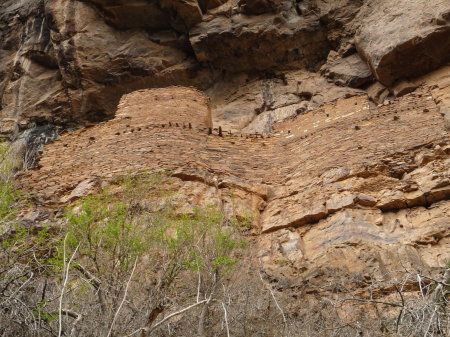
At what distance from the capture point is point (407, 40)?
12.3 metres

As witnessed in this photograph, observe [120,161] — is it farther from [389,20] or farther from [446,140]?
[389,20]

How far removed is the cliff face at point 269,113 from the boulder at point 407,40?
1.3 inches

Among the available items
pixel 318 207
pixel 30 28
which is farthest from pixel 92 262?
pixel 30 28

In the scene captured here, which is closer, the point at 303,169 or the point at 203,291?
the point at 203,291

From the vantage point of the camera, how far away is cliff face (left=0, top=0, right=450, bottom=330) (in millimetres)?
8094

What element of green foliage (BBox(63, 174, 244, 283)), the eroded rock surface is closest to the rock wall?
the eroded rock surface

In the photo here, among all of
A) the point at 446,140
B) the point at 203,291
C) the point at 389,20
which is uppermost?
the point at 389,20

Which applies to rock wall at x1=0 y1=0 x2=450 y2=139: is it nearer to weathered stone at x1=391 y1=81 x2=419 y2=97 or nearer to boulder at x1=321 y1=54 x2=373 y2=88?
boulder at x1=321 y1=54 x2=373 y2=88

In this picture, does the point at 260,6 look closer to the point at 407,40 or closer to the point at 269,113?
the point at 269,113

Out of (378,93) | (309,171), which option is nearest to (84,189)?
(309,171)

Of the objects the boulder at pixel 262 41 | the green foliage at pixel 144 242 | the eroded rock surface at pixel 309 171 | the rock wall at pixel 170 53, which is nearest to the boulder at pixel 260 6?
the rock wall at pixel 170 53

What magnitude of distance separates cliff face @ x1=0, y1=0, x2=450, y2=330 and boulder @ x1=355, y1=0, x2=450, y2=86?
3cm

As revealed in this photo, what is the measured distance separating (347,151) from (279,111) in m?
5.04

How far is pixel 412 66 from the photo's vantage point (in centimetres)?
1247
